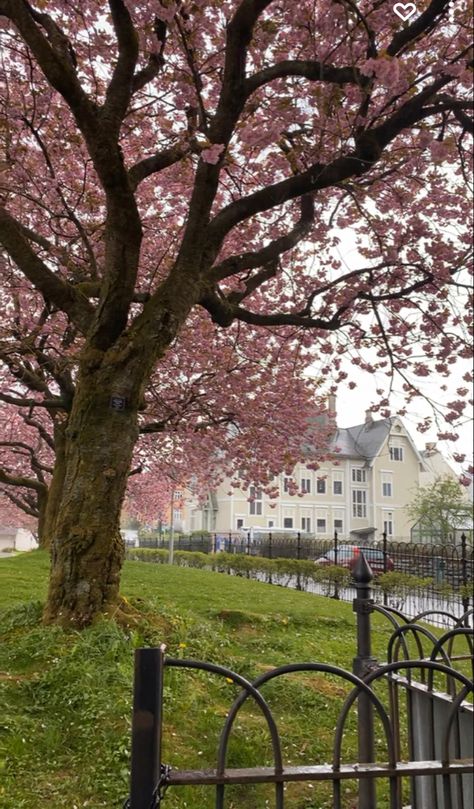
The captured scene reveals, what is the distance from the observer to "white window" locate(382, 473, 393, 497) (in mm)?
48250

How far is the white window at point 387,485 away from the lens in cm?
4825

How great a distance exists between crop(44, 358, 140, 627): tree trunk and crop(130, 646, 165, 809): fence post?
3.48 metres

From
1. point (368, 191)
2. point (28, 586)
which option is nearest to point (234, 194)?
point (368, 191)

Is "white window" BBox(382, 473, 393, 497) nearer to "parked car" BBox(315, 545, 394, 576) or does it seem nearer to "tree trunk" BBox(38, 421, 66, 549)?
"parked car" BBox(315, 545, 394, 576)

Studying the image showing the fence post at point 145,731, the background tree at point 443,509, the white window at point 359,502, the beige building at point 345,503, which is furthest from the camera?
the white window at point 359,502

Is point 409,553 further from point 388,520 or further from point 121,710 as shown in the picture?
point 388,520

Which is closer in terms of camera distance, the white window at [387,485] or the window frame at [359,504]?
the window frame at [359,504]

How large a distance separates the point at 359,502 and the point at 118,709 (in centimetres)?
4649

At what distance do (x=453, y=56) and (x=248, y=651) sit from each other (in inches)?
240

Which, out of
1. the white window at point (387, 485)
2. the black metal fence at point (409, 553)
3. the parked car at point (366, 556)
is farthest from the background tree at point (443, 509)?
the parked car at point (366, 556)

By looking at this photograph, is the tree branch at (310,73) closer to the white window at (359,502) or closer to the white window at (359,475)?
the white window at (359,475)

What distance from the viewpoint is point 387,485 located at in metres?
48.4

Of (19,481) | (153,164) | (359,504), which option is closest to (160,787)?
(153,164)

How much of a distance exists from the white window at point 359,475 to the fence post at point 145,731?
158ft
